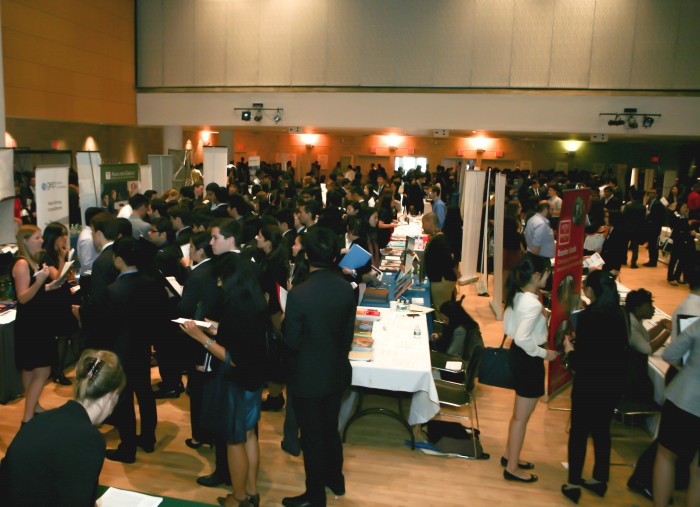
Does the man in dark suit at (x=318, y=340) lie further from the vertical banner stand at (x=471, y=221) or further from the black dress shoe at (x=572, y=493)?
the vertical banner stand at (x=471, y=221)

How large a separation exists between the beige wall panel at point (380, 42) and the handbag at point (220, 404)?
13.3m

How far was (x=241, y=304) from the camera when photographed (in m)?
3.01

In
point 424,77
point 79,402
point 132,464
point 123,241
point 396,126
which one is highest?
→ point 424,77

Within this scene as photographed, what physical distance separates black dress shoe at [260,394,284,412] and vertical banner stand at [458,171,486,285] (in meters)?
4.60

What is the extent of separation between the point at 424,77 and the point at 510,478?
12765 millimetres

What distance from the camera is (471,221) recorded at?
8586 mm

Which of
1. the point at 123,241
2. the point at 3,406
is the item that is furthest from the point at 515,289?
the point at 3,406

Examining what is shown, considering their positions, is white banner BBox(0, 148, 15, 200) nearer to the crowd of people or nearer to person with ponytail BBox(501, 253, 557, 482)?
the crowd of people

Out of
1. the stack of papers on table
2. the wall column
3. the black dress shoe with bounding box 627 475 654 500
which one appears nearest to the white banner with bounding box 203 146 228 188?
the wall column

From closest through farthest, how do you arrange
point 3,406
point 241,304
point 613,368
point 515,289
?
point 241,304 < point 613,368 < point 515,289 < point 3,406

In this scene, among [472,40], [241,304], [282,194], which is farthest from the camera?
[472,40]

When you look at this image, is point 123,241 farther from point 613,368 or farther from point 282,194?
point 282,194

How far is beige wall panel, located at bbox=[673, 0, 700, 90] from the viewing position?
14.0 m

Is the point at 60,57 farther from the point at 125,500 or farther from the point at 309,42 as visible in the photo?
the point at 125,500
